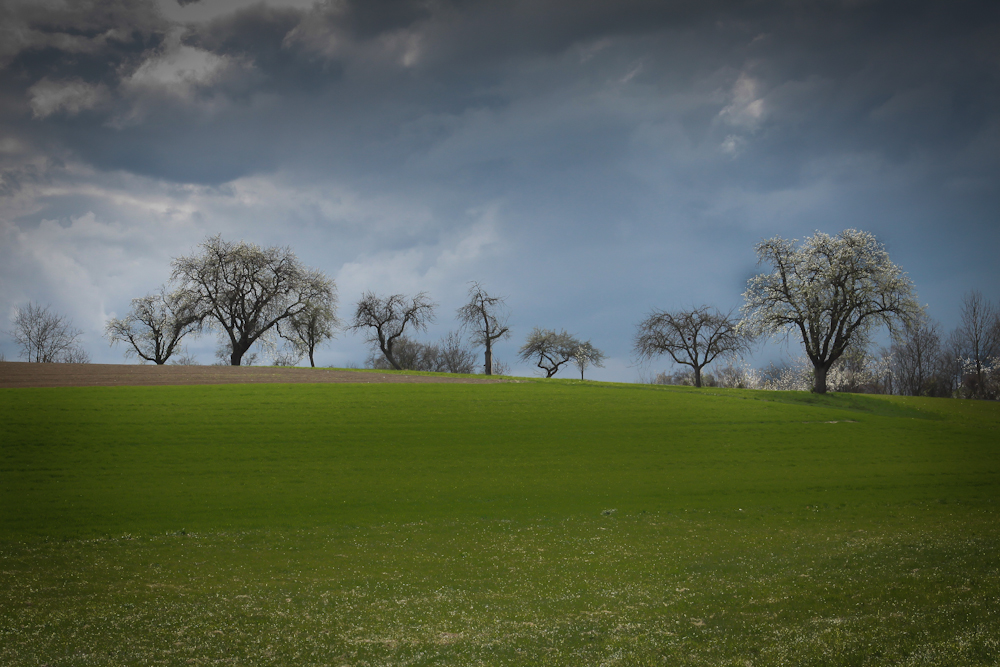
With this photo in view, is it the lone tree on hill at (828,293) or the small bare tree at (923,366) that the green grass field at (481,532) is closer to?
the lone tree on hill at (828,293)

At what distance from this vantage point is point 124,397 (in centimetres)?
3450

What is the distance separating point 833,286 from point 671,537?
46427 millimetres

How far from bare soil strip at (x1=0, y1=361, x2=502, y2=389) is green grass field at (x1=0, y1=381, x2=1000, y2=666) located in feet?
21.1

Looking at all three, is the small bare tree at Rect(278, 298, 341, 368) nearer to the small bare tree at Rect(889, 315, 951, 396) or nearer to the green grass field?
the green grass field

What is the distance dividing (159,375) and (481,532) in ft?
125

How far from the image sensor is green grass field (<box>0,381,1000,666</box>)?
981 centimetres

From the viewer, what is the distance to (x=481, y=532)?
18422 mm

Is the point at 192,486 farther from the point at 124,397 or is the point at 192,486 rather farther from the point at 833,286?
the point at 833,286

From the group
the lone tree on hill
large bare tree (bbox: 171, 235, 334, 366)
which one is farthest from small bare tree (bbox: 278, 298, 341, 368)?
the lone tree on hill

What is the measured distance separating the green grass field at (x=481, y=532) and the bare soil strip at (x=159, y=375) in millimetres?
6439

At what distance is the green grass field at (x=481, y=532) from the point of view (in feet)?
32.2

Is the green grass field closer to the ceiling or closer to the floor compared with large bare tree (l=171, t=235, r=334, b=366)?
closer to the floor

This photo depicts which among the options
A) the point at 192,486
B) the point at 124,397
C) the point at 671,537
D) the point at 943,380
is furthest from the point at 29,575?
the point at 943,380

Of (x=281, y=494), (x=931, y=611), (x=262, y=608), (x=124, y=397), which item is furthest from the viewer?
(x=124, y=397)
